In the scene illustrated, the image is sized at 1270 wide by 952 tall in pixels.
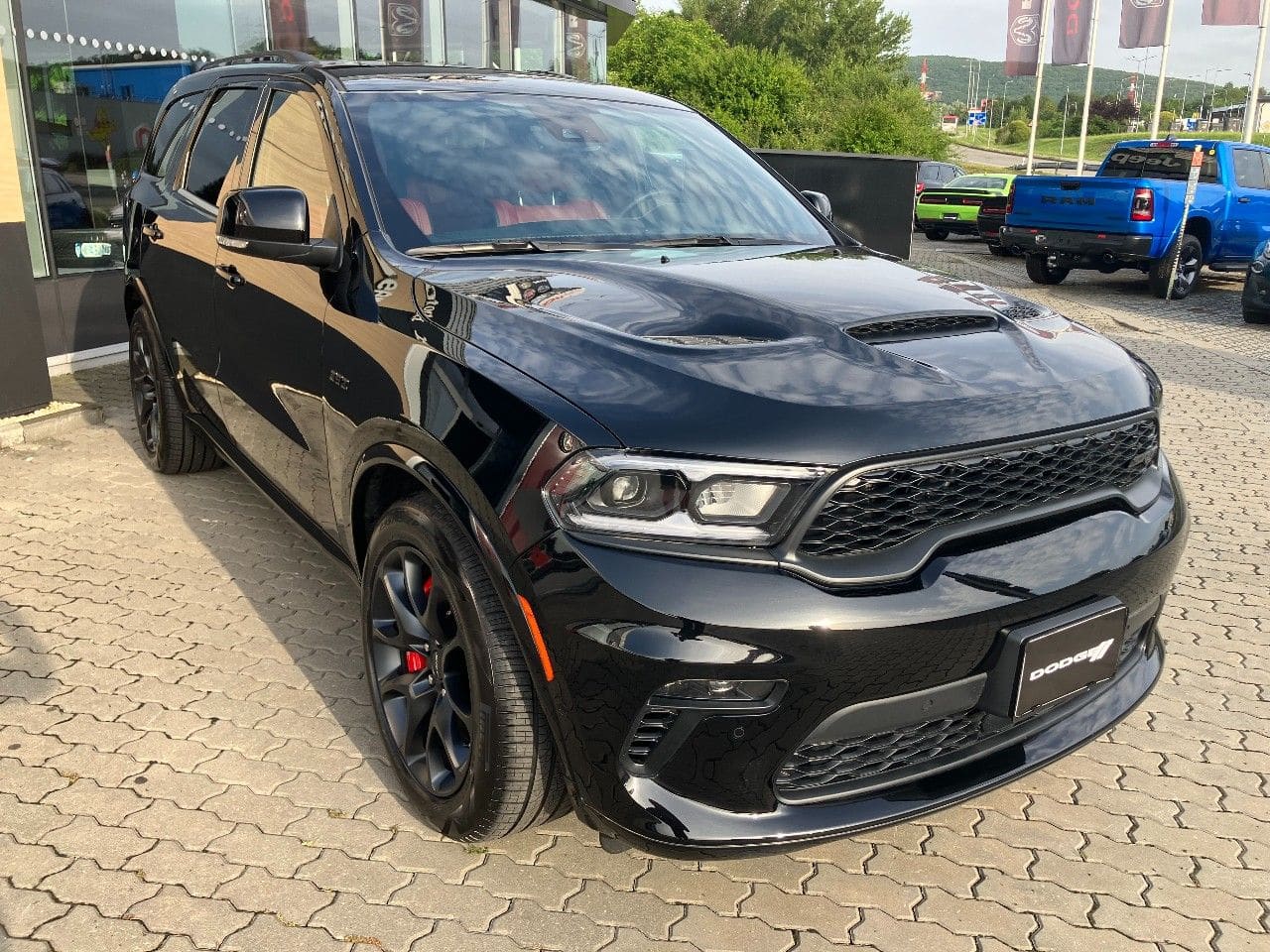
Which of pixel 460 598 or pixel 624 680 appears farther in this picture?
pixel 460 598

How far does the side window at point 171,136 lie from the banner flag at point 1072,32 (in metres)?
33.8

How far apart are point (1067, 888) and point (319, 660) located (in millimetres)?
2419

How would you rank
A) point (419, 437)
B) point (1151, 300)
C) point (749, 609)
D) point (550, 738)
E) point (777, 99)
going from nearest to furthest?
point (749, 609) < point (550, 738) < point (419, 437) < point (1151, 300) < point (777, 99)

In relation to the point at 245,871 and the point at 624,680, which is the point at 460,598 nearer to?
the point at 624,680

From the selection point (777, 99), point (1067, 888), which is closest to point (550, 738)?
point (1067, 888)

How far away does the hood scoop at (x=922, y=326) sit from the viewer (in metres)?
2.59

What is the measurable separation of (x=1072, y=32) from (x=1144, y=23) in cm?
502

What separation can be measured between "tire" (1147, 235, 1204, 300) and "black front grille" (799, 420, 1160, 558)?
13027 mm

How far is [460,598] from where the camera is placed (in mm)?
2477

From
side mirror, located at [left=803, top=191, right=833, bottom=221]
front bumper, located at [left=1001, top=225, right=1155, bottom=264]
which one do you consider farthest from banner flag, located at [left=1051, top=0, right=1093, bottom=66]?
side mirror, located at [left=803, top=191, right=833, bottom=221]

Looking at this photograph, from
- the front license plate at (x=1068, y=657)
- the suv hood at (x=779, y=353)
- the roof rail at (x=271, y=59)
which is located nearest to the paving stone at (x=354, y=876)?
the suv hood at (x=779, y=353)

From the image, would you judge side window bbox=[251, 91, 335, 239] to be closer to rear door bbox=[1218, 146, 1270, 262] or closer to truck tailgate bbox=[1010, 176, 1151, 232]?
truck tailgate bbox=[1010, 176, 1151, 232]

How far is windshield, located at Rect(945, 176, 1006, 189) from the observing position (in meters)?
22.0

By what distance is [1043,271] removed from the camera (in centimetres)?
1555
